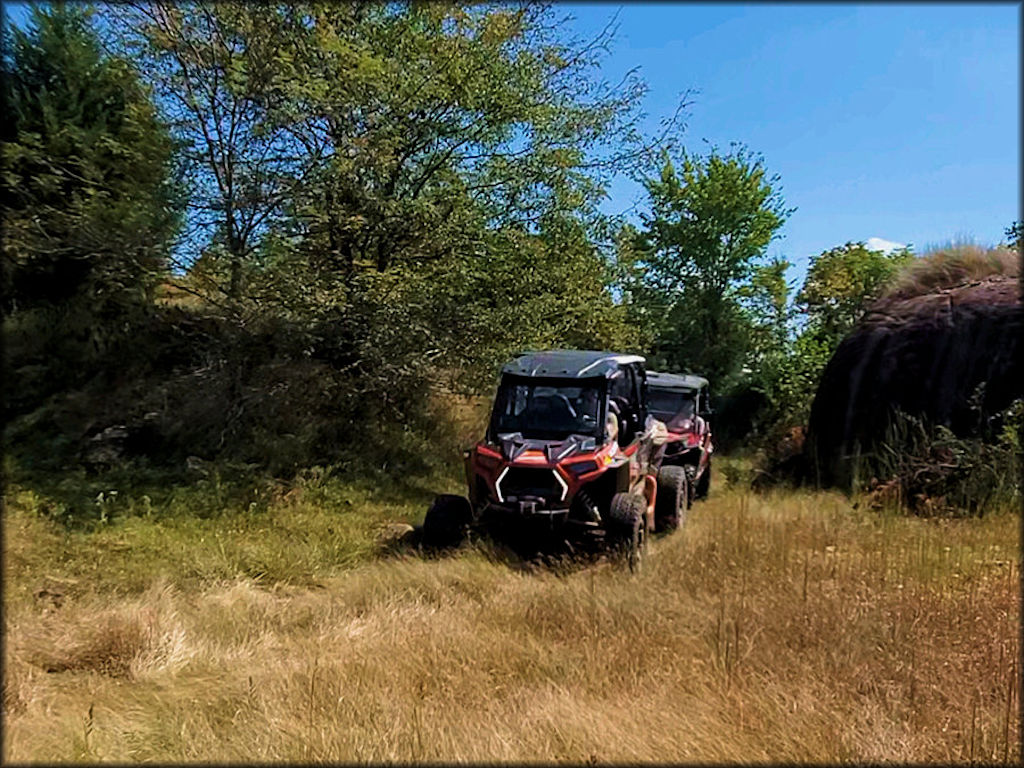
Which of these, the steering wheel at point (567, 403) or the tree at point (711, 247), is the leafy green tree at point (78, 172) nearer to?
the steering wheel at point (567, 403)

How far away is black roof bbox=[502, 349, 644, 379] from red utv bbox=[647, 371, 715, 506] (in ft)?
10.6

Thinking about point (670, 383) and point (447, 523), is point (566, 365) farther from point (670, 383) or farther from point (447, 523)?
point (670, 383)

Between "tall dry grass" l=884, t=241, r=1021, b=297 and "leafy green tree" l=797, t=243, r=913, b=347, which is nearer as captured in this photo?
"tall dry grass" l=884, t=241, r=1021, b=297

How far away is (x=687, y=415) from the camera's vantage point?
11.3 metres

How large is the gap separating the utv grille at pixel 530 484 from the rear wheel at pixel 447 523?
0.62m

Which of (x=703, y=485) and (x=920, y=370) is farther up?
(x=920, y=370)

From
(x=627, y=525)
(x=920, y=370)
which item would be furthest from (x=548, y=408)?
(x=920, y=370)

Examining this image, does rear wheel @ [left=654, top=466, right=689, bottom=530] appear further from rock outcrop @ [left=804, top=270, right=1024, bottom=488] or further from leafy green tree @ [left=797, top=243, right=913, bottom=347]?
leafy green tree @ [left=797, top=243, right=913, bottom=347]

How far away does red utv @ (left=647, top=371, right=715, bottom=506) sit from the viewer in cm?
1088

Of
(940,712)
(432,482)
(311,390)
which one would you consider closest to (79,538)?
(311,390)

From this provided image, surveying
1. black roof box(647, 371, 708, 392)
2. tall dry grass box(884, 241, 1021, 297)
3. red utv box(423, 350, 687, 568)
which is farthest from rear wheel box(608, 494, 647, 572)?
tall dry grass box(884, 241, 1021, 297)

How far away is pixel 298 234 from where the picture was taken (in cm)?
947

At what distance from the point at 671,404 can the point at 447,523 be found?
5195 millimetres

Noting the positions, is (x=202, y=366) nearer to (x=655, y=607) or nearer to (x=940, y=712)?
(x=655, y=607)
